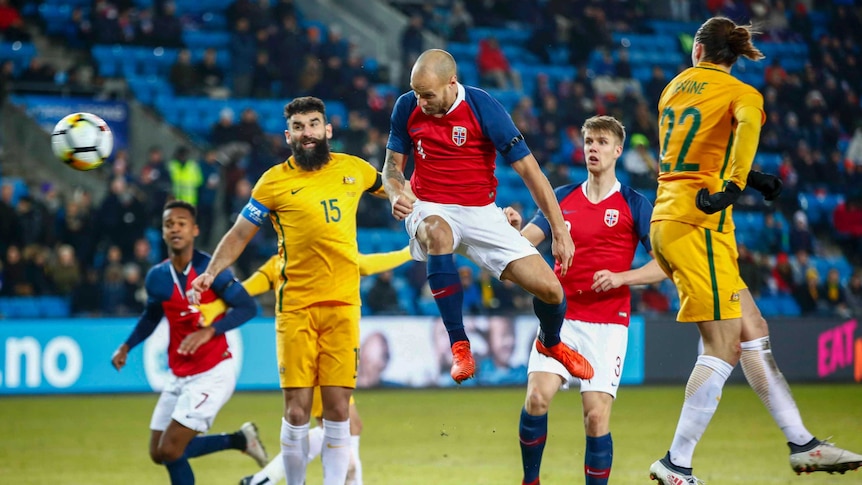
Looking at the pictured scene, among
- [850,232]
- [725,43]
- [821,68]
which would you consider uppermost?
[821,68]

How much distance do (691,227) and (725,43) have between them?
108 centimetres

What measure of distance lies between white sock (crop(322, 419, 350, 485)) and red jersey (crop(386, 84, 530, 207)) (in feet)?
4.97

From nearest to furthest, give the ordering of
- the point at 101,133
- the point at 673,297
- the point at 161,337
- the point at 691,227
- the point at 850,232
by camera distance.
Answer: the point at 691,227 → the point at 101,133 → the point at 161,337 → the point at 673,297 → the point at 850,232

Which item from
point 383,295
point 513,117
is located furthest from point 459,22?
point 383,295

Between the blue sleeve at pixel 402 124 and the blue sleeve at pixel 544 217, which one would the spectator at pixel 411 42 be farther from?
the blue sleeve at pixel 402 124

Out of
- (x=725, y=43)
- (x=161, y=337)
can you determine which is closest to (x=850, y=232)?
(x=161, y=337)

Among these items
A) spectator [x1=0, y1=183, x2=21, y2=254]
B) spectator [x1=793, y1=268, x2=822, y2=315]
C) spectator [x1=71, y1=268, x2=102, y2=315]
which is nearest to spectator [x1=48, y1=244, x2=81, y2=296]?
spectator [x1=71, y1=268, x2=102, y2=315]

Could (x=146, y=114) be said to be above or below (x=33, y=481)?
above

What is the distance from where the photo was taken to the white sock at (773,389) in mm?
6477

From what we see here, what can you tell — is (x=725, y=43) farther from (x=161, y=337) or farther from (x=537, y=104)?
(x=537, y=104)

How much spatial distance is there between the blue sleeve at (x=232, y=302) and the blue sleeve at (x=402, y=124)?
5.63 ft

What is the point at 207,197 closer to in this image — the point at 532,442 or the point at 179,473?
the point at 179,473

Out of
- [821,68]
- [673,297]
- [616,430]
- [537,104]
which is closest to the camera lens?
[616,430]

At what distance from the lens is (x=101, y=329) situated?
14.9m
